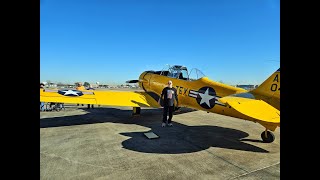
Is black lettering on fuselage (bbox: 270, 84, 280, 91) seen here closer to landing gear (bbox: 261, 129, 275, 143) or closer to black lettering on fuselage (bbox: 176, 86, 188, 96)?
landing gear (bbox: 261, 129, 275, 143)

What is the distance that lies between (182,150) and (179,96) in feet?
14.5

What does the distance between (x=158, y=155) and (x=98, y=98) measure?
18.5 ft

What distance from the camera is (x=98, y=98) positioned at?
9.38 m

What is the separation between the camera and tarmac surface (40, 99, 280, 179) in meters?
3.63

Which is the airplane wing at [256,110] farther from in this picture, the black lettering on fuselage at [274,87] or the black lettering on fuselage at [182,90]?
the black lettering on fuselage at [182,90]

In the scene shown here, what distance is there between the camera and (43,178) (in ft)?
11.0

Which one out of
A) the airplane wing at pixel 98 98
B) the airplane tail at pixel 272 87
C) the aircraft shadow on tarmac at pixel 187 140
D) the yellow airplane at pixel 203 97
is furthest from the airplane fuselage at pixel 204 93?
the airplane wing at pixel 98 98

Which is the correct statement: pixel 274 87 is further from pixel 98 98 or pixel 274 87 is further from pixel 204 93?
pixel 98 98

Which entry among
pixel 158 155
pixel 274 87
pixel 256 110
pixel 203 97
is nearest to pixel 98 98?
pixel 203 97

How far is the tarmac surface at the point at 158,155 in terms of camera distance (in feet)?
11.9

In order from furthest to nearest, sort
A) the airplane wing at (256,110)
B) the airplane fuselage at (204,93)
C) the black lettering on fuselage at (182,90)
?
the black lettering on fuselage at (182,90) < the airplane fuselage at (204,93) < the airplane wing at (256,110)
